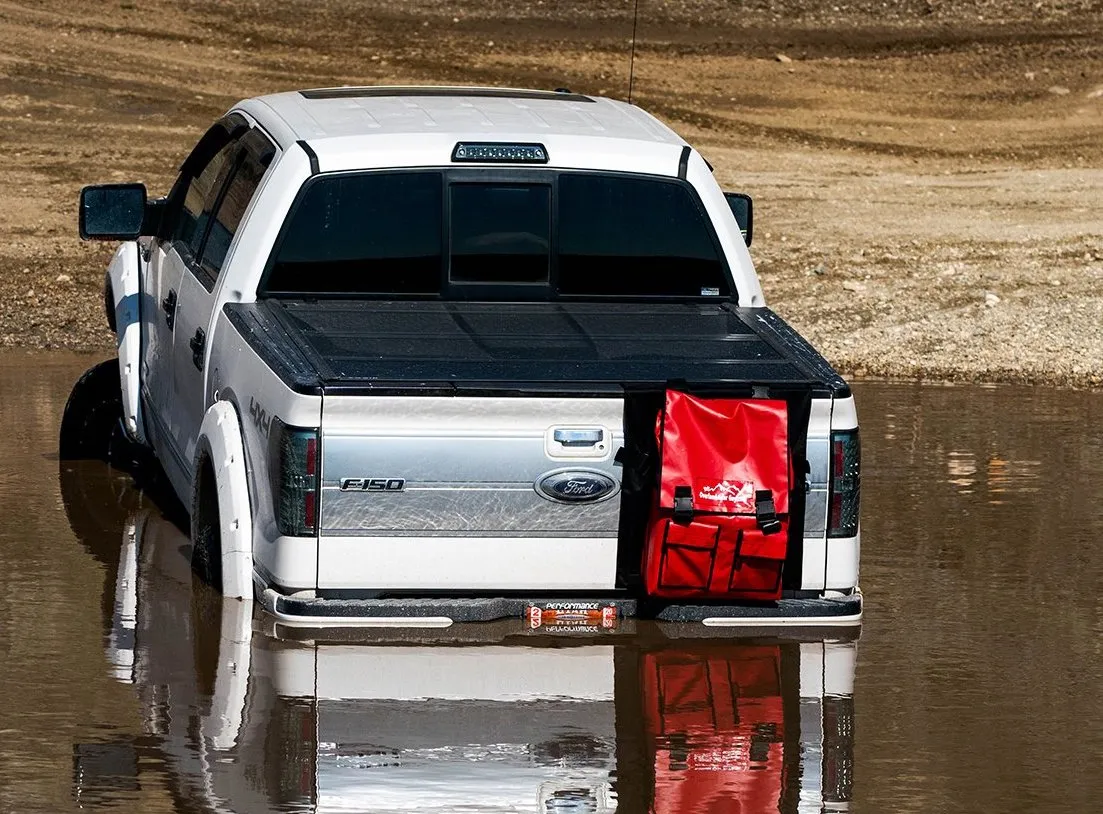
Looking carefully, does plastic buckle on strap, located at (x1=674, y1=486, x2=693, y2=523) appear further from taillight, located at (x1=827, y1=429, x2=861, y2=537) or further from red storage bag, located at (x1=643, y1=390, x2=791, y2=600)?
taillight, located at (x1=827, y1=429, x2=861, y2=537)

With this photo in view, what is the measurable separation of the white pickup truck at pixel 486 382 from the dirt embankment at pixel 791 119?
574 cm

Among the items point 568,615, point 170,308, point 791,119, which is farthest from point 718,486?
point 791,119

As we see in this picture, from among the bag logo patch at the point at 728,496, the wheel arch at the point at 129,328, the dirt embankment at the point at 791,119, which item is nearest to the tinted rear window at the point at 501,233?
the bag logo patch at the point at 728,496

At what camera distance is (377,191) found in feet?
27.9

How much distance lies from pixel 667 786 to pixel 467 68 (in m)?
21.2

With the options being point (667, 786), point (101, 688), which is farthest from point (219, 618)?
point (667, 786)

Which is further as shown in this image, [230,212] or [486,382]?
[230,212]

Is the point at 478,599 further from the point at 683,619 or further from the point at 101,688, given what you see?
the point at 101,688

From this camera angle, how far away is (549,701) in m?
7.22

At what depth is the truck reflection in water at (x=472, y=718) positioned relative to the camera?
252 inches

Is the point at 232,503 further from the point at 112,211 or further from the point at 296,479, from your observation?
the point at 112,211

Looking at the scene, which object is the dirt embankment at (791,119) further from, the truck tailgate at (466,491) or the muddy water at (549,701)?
the truck tailgate at (466,491)

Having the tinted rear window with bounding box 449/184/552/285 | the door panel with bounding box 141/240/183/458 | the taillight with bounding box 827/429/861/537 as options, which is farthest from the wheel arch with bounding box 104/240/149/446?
the taillight with bounding box 827/429/861/537

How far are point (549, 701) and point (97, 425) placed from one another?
4414 mm
